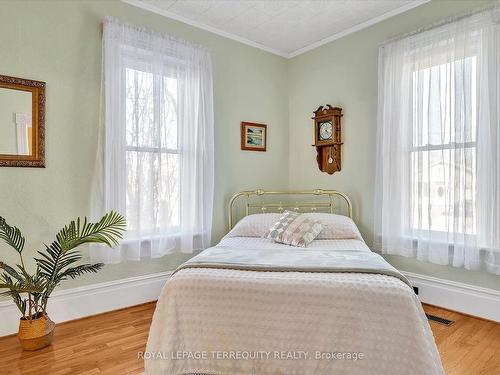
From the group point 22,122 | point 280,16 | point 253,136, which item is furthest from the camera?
point 253,136

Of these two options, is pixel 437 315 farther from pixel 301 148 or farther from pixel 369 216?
pixel 301 148

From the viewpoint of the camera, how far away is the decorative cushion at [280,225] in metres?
2.95

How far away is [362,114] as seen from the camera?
3449 millimetres

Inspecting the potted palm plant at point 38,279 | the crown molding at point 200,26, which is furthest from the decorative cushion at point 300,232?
the crown molding at point 200,26

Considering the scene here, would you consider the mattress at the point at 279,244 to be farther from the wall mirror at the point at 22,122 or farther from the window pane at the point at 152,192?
the wall mirror at the point at 22,122

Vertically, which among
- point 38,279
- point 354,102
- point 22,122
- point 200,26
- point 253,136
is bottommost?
point 38,279

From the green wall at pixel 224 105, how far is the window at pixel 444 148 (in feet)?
1.52

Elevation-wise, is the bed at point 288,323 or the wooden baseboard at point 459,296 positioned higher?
the bed at point 288,323

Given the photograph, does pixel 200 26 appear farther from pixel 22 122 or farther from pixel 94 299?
pixel 94 299

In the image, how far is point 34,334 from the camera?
2203mm

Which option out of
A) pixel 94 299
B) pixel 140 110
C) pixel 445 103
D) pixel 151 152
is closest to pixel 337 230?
pixel 445 103

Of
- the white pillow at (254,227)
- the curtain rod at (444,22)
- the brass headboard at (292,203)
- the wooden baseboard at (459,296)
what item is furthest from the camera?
the brass headboard at (292,203)

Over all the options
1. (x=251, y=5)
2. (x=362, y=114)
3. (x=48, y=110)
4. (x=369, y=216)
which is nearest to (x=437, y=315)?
(x=369, y=216)

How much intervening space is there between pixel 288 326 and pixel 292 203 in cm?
250
